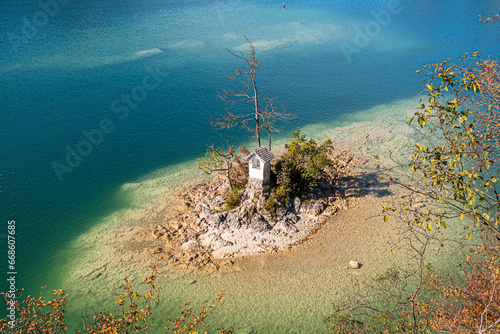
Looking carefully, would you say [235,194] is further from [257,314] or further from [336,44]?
[336,44]

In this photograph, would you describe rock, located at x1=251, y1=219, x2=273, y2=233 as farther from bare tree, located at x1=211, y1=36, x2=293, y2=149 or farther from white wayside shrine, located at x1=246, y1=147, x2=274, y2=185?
bare tree, located at x1=211, y1=36, x2=293, y2=149

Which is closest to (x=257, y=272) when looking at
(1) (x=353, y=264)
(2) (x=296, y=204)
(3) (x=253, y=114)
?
(1) (x=353, y=264)

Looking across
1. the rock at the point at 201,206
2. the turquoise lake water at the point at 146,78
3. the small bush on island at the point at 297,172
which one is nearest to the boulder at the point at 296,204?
the small bush on island at the point at 297,172

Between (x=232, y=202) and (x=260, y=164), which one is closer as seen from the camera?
(x=260, y=164)

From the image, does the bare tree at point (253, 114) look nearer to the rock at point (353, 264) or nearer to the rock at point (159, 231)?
the rock at point (159, 231)

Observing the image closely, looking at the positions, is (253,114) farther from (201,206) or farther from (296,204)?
(296,204)

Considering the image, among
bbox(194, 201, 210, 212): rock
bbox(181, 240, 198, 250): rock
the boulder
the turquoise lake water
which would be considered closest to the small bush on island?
the boulder

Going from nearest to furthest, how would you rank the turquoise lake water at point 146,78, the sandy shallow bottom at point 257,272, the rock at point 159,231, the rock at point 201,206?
the sandy shallow bottom at point 257,272, the rock at point 159,231, the rock at point 201,206, the turquoise lake water at point 146,78
